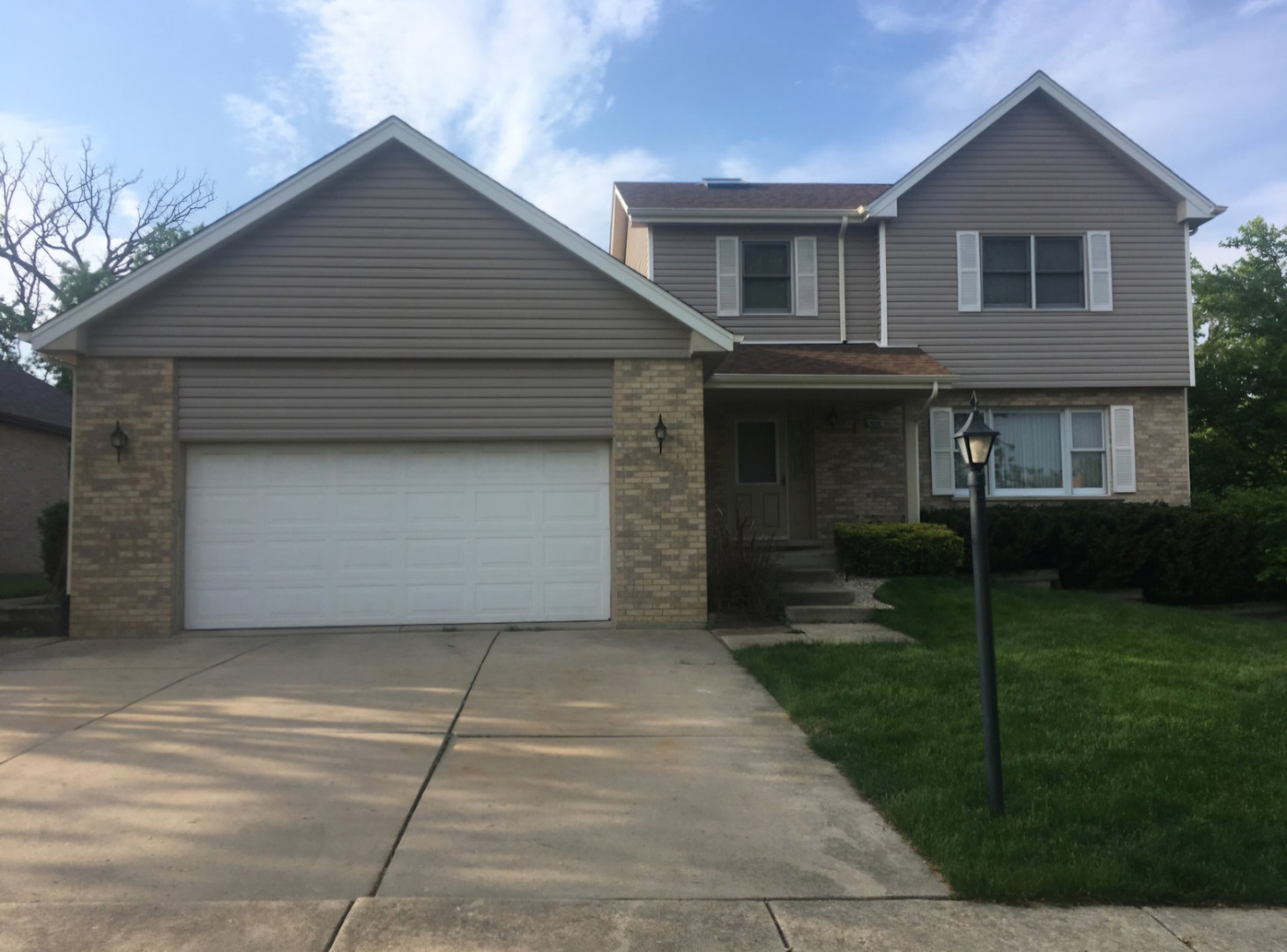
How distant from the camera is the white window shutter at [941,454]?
1486 cm

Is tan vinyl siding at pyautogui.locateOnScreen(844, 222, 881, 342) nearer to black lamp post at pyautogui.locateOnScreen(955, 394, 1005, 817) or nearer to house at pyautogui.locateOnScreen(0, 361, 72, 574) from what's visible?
black lamp post at pyautogui.locateOnScreen(955, 394, 1005, 817)

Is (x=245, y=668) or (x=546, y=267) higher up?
(x=546, y=267)

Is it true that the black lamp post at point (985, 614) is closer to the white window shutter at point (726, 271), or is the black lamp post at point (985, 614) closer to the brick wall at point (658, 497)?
the brick wall at point (658, 497)

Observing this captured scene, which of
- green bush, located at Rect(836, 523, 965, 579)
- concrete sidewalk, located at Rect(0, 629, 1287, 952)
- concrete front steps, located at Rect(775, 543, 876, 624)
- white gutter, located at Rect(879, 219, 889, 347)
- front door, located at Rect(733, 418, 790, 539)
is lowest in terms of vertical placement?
concrete sidewalk, located at Rect(0, 629, 1287, 952)

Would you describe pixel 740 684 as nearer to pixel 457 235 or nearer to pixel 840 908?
pixel 840 908

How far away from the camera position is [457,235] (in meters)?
10.8

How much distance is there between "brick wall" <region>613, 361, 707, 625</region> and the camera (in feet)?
35.1

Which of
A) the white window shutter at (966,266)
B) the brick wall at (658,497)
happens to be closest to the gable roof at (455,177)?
the brick wall at (658,497)

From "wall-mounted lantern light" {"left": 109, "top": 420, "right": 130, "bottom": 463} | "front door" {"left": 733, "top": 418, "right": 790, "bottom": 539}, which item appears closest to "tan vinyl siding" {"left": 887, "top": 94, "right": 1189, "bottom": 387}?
"front door" {"left": 733, "top": 418, "right": 790, "bottom": 539}

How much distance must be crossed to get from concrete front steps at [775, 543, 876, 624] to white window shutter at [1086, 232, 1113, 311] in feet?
20.9

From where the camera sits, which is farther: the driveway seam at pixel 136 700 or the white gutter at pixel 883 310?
the white gutter at pixel 883 310

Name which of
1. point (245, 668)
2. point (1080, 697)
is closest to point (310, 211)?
point (245, 668)

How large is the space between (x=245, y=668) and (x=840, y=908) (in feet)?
21.4

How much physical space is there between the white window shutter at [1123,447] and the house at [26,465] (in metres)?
20.6
